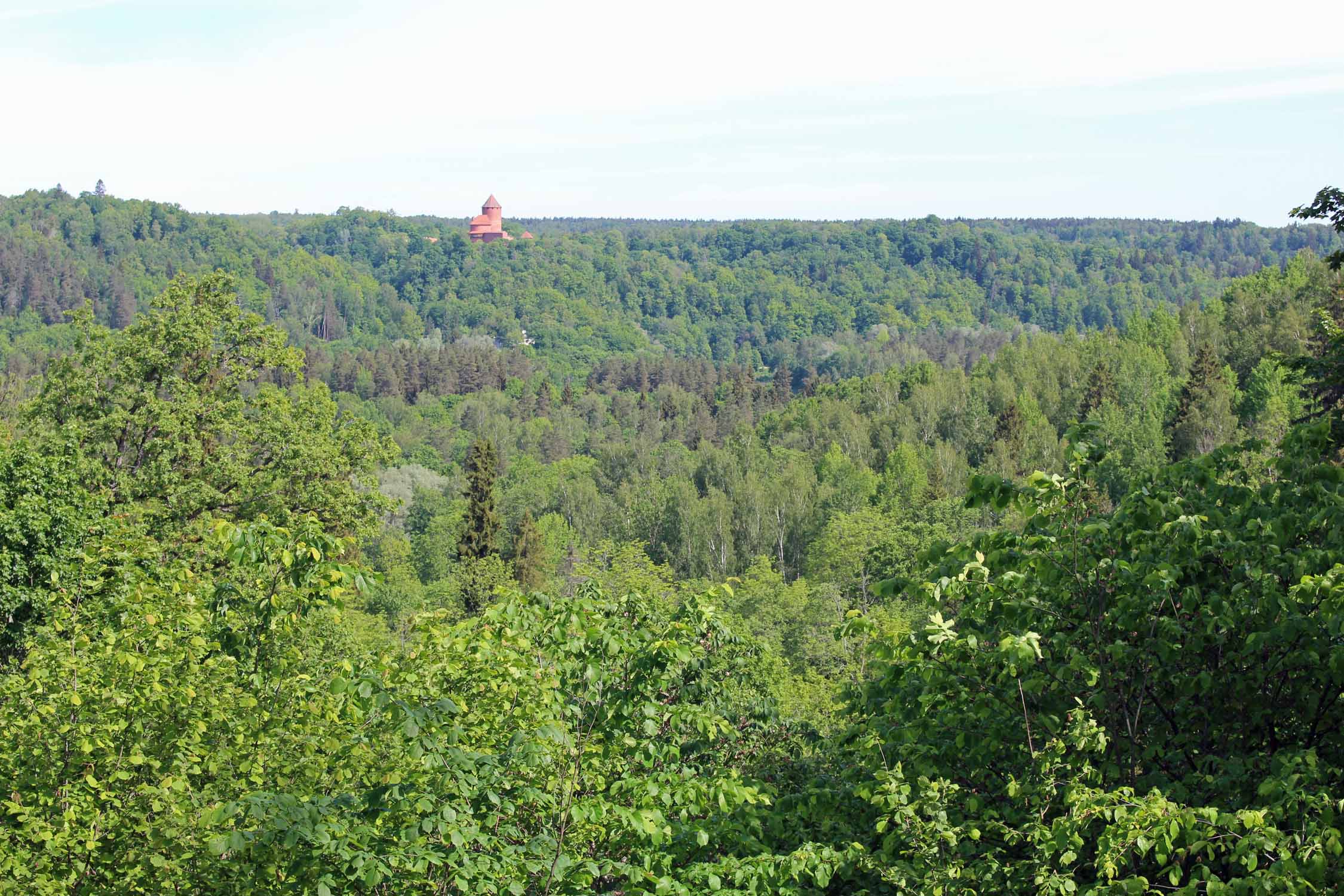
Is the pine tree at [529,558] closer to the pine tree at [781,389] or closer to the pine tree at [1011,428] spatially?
the pine tree at [1011,428]

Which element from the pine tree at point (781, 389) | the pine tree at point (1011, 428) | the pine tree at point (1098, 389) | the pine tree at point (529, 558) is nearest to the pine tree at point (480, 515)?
the pine tree at point (529, 558)

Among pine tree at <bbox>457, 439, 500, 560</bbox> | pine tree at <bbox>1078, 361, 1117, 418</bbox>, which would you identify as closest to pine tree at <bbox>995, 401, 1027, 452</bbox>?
pine tree at <bbox>1078, 361, 1117, 418</bbox>

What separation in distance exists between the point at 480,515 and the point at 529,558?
697 cm

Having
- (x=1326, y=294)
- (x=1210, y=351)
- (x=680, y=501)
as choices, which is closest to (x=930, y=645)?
(x=1326, y=294)

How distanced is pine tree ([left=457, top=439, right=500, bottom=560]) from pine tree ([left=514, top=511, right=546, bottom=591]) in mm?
3547

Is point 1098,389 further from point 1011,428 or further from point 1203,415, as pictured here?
point 1203,415

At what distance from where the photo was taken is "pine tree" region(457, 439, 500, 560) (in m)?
63.4

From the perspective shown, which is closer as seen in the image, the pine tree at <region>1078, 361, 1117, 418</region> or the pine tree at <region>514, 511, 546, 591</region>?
the pine tree at <region>514, 511, 546, 591</region>

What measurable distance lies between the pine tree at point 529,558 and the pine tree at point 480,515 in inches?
140

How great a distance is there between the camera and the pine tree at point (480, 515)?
6338 cm

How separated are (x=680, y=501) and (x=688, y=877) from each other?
85.1m

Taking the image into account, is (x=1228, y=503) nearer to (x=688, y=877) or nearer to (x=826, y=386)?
(x=688, y=877)

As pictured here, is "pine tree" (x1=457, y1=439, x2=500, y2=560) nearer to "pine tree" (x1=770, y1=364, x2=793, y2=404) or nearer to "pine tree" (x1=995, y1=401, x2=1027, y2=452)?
"pine tree" (x1=995, y1=401, x2=1027, y2=452)

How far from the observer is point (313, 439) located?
2769 centimetres
